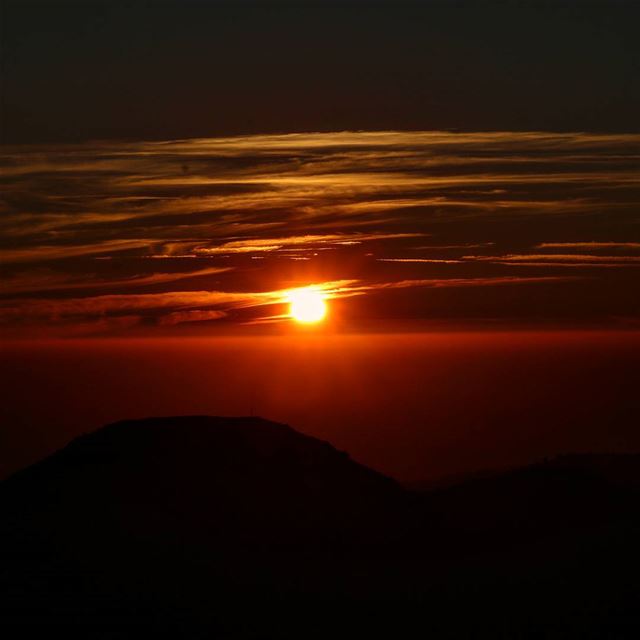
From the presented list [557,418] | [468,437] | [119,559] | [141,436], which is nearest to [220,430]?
[141,436]

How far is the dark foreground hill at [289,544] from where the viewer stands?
744 inches

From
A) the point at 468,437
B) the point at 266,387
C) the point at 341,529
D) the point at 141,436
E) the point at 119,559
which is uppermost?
the point at 266,387

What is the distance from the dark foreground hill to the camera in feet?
62.0

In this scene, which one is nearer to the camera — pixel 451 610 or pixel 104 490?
pixel 451 610

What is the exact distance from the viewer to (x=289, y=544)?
2364cm

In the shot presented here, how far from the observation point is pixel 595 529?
23.2 meters

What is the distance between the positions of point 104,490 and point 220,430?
394 centimetres

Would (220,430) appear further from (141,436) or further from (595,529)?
(595,529)

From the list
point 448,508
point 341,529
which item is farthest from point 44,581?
point 448,508

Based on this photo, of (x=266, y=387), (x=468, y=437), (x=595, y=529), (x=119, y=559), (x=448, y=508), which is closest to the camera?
(x=119, y=559)

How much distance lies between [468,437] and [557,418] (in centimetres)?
1594

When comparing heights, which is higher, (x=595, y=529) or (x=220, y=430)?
(x=220, y=430)

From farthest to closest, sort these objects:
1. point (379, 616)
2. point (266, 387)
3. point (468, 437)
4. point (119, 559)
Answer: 1. point (266, 387)
2. point (468, 437)
3. point (119, 559)
4. point (379, 616)

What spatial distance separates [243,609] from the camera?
19.4 m
